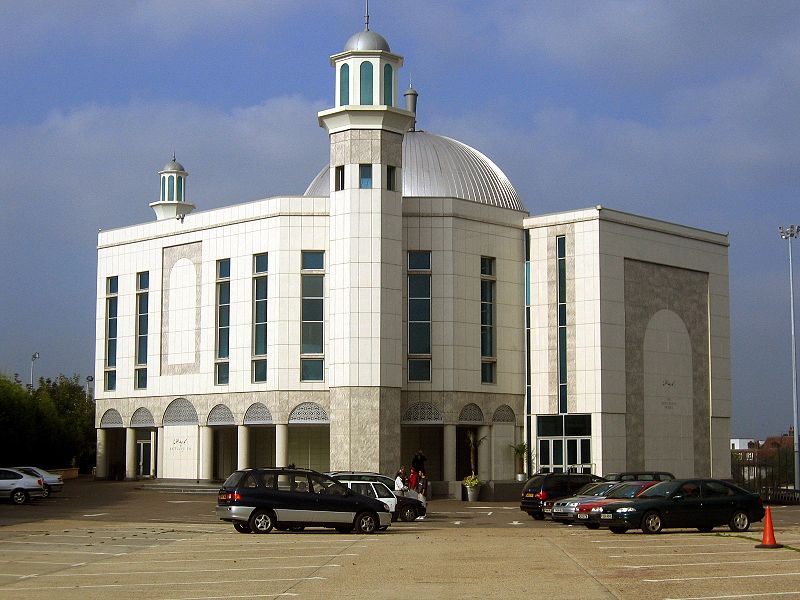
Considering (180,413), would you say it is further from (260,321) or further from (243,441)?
(260,321)

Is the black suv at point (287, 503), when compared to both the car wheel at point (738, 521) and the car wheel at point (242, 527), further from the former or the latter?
the car wheel at point (738, 521)

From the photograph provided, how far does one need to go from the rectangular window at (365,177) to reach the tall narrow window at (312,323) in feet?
14.4

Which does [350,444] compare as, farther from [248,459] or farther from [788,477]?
[788,477]

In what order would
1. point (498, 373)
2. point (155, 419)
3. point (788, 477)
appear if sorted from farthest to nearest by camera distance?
point (788, 477)
point (155, 419)
point (498, 373)

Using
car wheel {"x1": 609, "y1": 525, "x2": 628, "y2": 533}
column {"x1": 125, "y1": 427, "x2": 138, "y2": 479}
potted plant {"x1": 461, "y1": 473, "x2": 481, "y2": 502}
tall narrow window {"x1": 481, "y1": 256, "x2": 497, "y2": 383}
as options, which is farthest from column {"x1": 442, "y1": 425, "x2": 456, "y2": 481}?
car wheel {"x1": 609, "y1": 525, "x2": 628, "y2": 533}

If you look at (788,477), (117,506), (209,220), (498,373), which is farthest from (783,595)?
(788,477)

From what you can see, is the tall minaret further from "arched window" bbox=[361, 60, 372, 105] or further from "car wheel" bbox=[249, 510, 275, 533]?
"car wheel" bbox=[249, 510, 275, 533]

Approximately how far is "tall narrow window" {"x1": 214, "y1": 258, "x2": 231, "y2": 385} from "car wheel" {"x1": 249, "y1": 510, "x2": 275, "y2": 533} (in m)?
29.0

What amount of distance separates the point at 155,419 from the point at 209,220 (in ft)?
35.9

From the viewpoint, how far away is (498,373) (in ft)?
189

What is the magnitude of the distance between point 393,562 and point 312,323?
3370 centimetres

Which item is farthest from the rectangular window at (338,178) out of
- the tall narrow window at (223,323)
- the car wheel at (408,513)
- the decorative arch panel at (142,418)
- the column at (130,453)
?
the car wheel at (408,513)

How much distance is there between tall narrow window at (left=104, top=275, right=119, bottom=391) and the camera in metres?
65.2

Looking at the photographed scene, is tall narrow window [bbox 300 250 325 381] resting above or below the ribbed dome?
below
